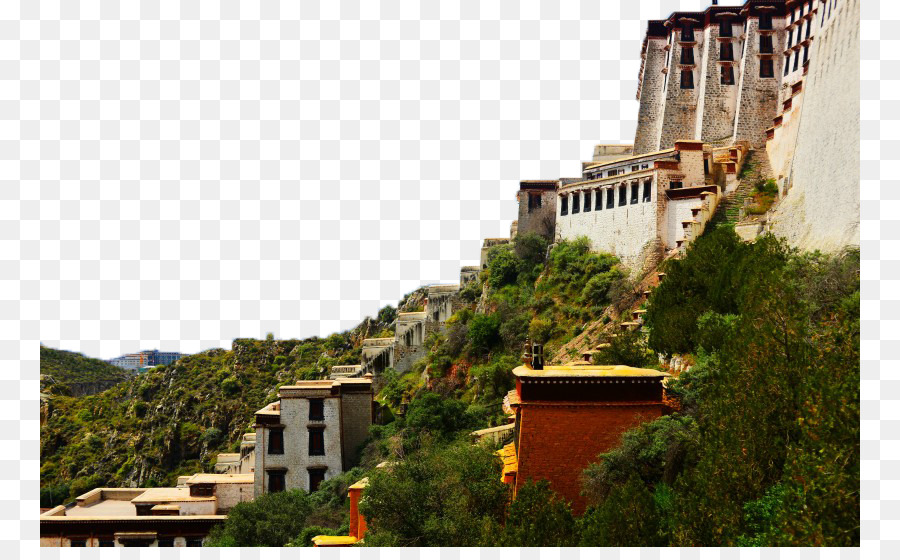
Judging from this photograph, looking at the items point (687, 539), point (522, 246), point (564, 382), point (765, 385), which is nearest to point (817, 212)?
point (564, 382)

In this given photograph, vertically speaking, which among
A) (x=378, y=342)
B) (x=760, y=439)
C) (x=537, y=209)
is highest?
(x=537, y=209)

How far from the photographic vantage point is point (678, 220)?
38906 mm

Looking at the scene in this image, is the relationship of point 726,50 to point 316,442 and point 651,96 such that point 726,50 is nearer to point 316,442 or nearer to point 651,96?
point 651,96

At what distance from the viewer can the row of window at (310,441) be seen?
119ft

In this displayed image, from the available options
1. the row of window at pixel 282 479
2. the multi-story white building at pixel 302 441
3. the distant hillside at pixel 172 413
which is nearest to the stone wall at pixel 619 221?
the multi-story white building at pixel 302 441

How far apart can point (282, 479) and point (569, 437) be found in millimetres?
16118

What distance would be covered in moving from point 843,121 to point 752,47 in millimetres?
22000

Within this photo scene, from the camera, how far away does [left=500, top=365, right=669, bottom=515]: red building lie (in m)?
22.4

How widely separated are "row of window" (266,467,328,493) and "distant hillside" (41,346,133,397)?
117ft

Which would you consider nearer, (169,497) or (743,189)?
(169,497)

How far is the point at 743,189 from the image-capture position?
38906mm

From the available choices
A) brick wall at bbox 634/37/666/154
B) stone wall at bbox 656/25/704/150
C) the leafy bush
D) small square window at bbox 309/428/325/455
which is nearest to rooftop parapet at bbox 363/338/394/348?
the leafy bush

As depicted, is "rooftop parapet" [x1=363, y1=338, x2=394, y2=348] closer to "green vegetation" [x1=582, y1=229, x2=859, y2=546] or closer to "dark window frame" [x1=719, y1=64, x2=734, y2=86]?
"dark window frame" [x1=719, y1=64, x2=734, y2=86]

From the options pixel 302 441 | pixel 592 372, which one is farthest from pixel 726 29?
pixel 592 372
